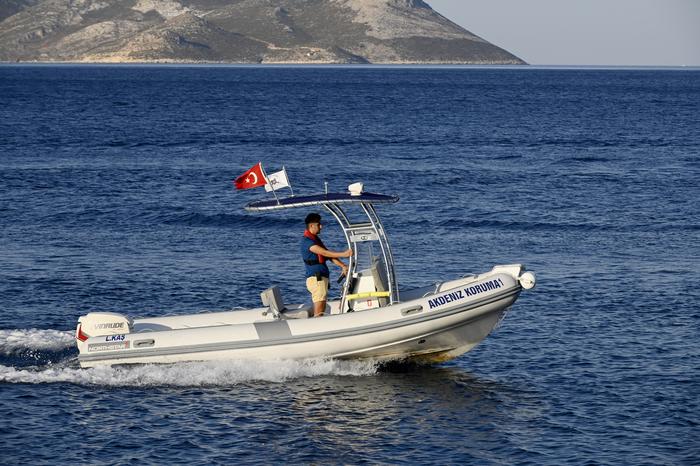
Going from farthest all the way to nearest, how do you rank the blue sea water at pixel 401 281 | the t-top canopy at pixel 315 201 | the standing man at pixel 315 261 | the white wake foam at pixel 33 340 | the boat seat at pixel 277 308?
Result: the white wake foam at pixel 33 340 → the boat seat at pixel 277 308 → the standing man at pixel 315 261 → the t-top canopy at pixel 315 201 → the blue sea water at pixel 401 281

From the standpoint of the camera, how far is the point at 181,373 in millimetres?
18750

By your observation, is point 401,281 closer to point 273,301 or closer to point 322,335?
point 273,301

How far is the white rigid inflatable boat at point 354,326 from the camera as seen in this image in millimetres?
18781

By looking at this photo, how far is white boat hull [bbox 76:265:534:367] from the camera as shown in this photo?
18781 mm

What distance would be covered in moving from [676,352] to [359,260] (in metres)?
6.31

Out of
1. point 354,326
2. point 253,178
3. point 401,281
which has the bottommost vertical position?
point 401,281

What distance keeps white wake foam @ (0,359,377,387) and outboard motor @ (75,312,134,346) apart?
60 centimetres

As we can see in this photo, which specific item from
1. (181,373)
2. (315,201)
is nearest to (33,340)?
(181,373)

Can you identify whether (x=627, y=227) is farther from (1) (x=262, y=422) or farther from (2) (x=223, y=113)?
(2) (x=223, y=113)

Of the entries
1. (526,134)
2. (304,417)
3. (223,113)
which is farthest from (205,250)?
(223,113)

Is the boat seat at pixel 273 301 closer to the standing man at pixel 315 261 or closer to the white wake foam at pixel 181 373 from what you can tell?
the standing man at pixel 315 261

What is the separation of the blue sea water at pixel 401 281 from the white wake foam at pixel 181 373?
0.03 metres

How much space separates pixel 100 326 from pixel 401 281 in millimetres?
9217

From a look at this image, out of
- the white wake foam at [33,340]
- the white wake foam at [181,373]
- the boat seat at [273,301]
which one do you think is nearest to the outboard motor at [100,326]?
the white wake foam at [181,373]
